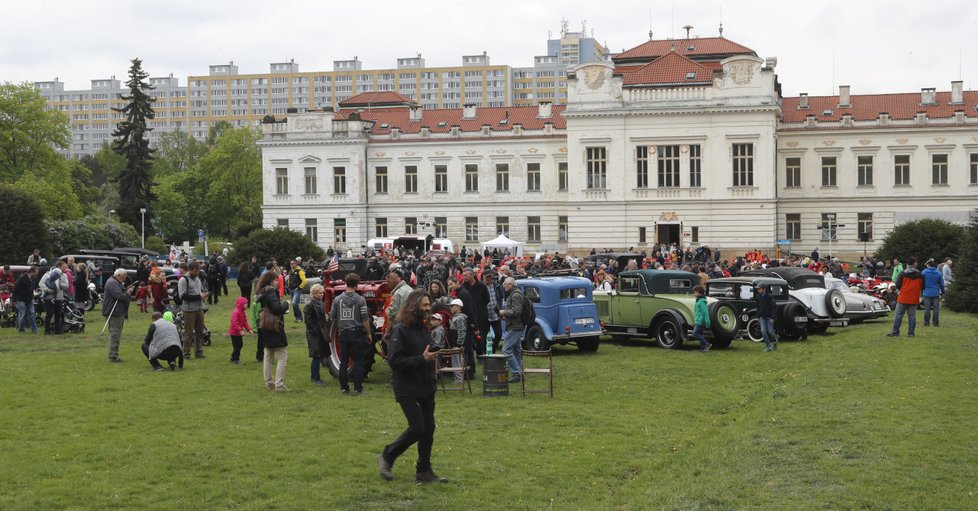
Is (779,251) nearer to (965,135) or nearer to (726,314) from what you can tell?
(965,135)

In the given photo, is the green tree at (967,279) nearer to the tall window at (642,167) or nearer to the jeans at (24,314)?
the jeans at (24,314)

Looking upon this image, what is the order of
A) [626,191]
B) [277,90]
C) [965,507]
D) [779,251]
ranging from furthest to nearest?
[277,90], [626,191], [779,251], [965,507]

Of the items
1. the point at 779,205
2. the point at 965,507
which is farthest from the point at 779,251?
the point at 965,507

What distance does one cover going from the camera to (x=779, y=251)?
196ft

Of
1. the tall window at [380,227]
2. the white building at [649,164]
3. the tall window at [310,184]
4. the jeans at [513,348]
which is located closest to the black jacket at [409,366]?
the jeans at [513,348]

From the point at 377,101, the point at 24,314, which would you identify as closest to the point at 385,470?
the point at 24,314

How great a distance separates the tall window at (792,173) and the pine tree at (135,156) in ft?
159

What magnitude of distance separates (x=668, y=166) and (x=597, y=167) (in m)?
4.48

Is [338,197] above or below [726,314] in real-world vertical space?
above

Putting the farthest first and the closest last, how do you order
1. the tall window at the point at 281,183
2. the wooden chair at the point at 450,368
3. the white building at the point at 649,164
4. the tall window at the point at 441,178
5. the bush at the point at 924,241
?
1. the tall window at the point at 281,183
2. the tall window at the point at 441,178
3. the white building at the point at 649,164
4. the bush at the point at 924,241
5. the wooden chair at the point at 450,368

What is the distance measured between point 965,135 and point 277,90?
13156cm

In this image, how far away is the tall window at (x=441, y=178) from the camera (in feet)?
232

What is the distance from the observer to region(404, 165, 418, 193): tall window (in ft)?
233

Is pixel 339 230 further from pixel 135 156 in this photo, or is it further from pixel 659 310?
pixel 659 310
